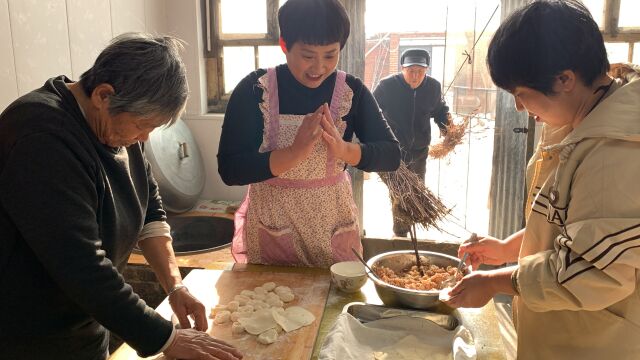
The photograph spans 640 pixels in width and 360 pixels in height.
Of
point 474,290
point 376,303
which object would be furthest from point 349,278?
point 474,290

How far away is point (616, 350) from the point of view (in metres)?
1.07

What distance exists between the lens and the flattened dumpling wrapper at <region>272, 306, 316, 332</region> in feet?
4.50

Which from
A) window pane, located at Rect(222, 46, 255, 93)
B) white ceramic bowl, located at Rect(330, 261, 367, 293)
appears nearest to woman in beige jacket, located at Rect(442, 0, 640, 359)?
white ceramic bowl, located at Rect(330, 261, 367, 293)

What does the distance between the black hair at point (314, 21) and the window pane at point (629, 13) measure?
281 cm

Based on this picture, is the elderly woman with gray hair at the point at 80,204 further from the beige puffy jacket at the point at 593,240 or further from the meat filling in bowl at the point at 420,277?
the beige puffy jacket at the point at 593,240

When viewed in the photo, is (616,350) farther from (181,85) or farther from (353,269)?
(181,85)

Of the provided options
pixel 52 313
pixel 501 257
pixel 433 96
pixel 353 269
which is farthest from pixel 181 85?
pixel 433 96

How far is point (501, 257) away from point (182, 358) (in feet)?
3.39

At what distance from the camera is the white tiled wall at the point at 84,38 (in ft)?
7.86

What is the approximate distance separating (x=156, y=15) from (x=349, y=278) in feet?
9.71

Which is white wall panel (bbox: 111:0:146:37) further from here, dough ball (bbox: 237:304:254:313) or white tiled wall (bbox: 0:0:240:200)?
dough ball (bbox: 237:304:254:313)

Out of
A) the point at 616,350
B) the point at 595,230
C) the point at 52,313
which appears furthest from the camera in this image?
the point at 52,313

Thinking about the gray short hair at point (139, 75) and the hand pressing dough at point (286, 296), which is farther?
the hand pressing dough at point (286, 296)

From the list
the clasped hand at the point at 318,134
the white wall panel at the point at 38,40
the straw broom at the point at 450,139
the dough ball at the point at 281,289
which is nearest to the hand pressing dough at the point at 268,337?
the dough ball at the point at 281,289
